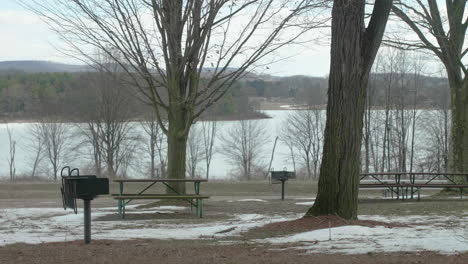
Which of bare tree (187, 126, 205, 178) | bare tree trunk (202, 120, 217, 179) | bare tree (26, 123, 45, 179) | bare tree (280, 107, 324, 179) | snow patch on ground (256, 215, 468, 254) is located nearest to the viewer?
snow patch on ground (256, 215, 468, 254)

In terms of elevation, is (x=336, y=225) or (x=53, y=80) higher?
(x=53, y=80)

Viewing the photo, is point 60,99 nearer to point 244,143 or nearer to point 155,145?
point 155,145

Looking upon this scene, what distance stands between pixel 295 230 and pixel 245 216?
13.3 ft

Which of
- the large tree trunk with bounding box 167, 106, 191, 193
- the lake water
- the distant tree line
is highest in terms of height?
the distant tree line

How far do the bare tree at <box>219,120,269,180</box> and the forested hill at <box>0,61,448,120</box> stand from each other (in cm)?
158

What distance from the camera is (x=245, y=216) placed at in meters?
13.8

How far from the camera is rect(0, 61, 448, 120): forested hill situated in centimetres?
5553

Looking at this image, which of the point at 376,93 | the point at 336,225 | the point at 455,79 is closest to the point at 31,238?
the point at 336,225

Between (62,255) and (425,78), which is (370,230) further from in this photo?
(425,78)

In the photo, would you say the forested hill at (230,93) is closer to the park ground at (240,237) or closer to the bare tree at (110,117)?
the bare tree at (110,117)

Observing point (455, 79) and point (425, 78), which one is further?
point (425, 78)

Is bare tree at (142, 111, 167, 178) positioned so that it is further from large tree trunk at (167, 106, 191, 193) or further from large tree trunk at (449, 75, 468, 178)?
large tree trunk at (167, 106, 191, 193)

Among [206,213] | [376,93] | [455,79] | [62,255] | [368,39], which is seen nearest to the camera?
[62,255]

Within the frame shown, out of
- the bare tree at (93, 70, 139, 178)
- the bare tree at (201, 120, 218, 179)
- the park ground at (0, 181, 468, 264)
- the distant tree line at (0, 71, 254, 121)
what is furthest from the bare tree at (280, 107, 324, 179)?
the park ground at (0, 181, 468, 264)
